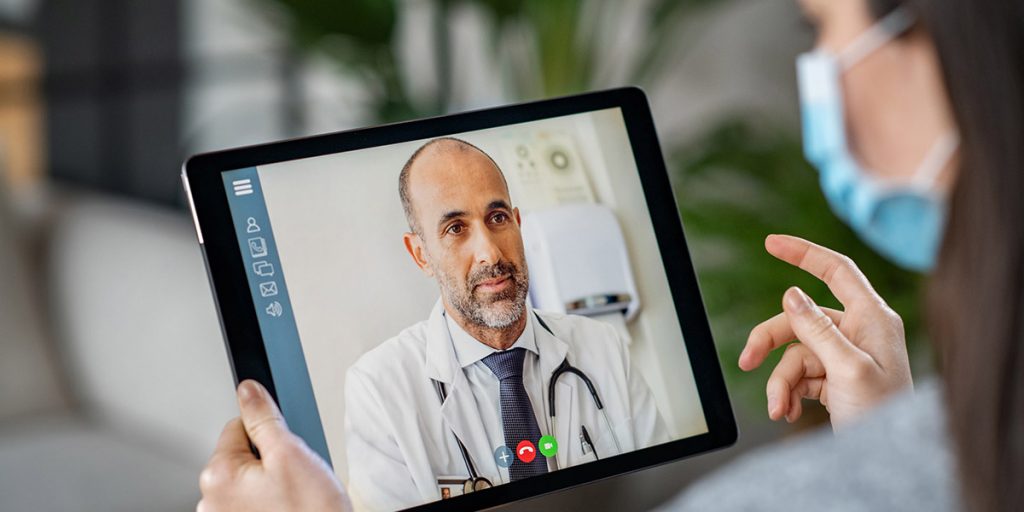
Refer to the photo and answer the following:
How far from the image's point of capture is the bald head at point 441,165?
737 mm

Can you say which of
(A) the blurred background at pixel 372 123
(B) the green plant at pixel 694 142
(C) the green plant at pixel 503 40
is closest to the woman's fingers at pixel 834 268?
(A) the blurred background at pixel 372 123

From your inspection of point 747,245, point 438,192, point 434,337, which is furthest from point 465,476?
point 747,245

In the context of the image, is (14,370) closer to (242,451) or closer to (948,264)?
(242,451)

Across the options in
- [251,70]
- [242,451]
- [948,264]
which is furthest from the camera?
[251,70]

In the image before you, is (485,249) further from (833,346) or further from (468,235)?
(833,346)

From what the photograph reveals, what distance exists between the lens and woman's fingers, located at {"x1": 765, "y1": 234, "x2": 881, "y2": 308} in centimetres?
79

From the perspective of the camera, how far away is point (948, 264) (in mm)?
469

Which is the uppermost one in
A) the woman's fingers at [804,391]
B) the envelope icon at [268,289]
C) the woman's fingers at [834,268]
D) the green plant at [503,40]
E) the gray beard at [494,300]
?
the green plant at [503,40]

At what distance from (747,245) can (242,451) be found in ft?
4.17

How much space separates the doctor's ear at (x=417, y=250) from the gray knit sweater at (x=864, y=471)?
1.02 ft

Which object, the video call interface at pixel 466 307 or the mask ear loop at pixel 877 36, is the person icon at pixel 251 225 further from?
the mask ear loop at pixel 877 36

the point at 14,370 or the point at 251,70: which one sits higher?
the point at 251,70

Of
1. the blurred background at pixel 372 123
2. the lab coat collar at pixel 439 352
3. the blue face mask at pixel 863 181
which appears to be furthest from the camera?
the blurred background at pixel 372 123

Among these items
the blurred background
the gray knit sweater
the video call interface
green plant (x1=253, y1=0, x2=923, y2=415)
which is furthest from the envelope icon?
green plant (x1=253, y1=0, x2=923, y2=415)
